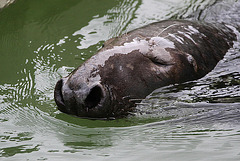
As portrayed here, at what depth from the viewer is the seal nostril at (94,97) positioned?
4.11 m

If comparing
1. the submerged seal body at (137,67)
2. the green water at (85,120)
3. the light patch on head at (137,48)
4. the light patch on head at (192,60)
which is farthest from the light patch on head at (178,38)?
the green water at (85,120)

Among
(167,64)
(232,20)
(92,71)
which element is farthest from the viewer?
(232,20)

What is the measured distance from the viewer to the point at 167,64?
4812 millimetres

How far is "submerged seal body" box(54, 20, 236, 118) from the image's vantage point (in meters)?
4.16

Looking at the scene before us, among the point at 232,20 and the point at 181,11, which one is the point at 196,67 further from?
the point at 181,11

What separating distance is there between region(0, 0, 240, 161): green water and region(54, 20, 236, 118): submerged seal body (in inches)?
4.7

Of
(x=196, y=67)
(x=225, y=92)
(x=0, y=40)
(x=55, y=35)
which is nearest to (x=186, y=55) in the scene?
(x=196, y=67)

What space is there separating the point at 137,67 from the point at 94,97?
2.00 feet

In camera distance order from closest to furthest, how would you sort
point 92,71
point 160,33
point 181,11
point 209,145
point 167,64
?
point 209,145, point 92,71, point 167,64, point 160,33, point 181,11

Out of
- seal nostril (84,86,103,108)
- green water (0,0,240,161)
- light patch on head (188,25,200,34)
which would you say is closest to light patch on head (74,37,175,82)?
seal nostril (84,86,103,108)

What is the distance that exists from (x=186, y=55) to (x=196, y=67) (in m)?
0.16

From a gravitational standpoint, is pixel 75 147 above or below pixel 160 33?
below

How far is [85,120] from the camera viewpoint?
4297 millimetres

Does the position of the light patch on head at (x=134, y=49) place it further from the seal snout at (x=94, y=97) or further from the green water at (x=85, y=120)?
the green water at (x=85, y=120)
